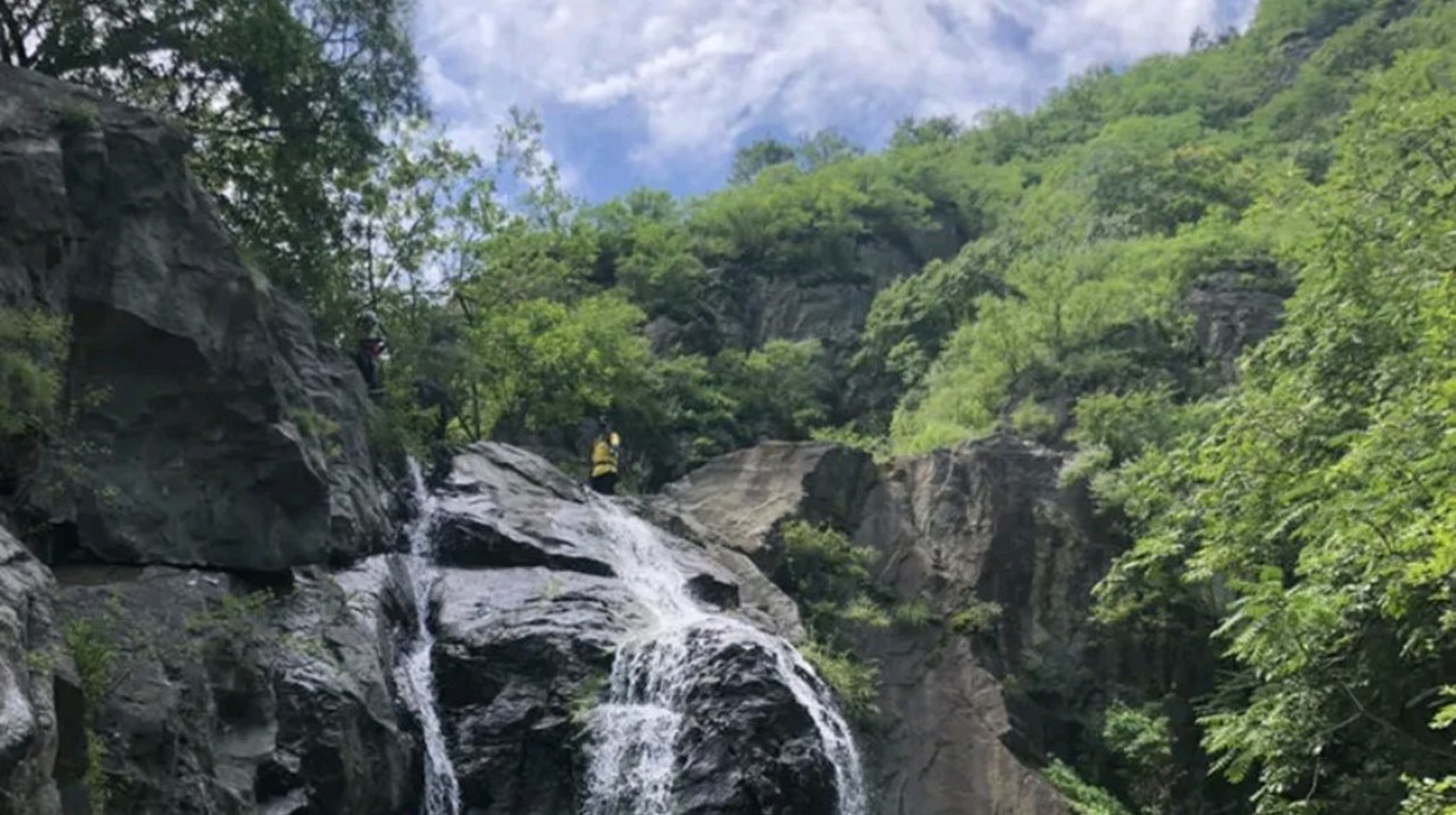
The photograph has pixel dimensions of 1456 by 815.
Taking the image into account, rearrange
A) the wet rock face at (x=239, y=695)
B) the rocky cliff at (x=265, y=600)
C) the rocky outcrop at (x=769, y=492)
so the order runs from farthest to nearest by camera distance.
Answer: the rocky outcrop at (x=769, y=492) < the rocky cliff at (x=265, y=600) < the wet rock face at (x=239, y=695)

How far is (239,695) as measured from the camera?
1270 cm

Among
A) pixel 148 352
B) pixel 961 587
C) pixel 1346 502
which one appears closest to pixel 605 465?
pixel 961 587

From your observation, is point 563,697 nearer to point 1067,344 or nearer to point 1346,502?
point 1346,502

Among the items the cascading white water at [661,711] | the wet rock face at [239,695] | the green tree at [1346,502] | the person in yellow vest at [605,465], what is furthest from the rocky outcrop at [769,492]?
the wet rock face at [239,695]

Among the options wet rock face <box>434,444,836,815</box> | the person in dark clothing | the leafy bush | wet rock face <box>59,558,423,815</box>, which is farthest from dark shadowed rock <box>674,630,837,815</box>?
the person in dark clothing

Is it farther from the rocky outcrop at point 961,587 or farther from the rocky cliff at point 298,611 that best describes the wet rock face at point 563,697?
the rocky outcrop at point 961,587

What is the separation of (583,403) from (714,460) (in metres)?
3.93

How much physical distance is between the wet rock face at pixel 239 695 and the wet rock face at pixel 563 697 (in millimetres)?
986

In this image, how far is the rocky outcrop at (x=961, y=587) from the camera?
20578mm

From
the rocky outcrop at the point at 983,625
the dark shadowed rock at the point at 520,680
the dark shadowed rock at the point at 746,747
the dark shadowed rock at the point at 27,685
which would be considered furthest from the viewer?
the rocky outcrop at the point at 983,625

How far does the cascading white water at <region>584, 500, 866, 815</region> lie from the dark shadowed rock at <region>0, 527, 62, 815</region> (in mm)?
7241

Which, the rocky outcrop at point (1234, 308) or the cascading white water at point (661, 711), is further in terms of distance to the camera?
the rocky outcrop at point (1234, 308)

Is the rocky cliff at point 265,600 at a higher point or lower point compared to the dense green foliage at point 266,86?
lower

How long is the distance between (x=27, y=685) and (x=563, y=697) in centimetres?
835
